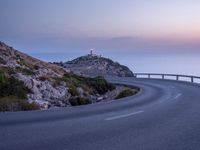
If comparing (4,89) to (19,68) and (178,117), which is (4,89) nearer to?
(19,68)

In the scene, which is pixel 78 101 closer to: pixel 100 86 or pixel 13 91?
pixel 13 91

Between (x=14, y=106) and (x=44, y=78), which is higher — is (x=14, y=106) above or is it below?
below

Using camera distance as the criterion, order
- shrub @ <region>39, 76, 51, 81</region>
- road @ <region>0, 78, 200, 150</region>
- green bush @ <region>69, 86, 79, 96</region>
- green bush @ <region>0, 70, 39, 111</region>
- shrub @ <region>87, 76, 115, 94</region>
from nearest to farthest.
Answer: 1. road @ <region>0, 78, 200, 150</region>
2. green bush @ <region>0, 70, 39, 111</region>
3. green bush @ <region>69, 86, 79, 96</region>
4. shrub @ <region>39, 76, 51, 81</region>
5. shrub @ <region>87, 76, 115, 94</region>

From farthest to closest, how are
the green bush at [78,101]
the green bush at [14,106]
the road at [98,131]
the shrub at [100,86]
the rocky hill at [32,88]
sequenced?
the shrub at [100,86] < the green bush at [78,101] < the rocky hill at [32,88] < the green bush at [14,106] < the road at [98,131]

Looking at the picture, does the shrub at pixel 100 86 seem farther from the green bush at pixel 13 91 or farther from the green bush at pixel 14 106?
the green bush at pixel 14 106

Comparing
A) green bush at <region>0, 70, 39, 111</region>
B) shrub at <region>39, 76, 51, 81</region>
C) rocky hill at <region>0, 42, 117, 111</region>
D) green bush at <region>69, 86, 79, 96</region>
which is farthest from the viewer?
shrub at <region>39, 76, 51, 81</region>

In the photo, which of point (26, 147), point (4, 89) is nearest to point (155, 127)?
point (26, 147)

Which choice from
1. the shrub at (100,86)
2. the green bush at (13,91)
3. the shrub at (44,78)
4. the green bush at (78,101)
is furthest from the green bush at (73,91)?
the shrub at (100,86)

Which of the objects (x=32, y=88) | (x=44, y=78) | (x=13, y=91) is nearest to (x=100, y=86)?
(x=44, y=78)

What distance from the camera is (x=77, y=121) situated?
1330 cm

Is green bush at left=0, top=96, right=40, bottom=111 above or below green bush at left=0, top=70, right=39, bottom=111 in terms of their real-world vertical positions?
below

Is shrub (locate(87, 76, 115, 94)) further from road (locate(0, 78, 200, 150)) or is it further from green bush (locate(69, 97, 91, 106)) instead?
road (locate(0, 78, 200, 150))

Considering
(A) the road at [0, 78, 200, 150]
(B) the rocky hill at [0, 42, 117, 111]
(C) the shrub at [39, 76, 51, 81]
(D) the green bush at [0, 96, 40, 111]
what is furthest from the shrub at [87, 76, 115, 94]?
(A) the road at [0, 78, 200, 150]

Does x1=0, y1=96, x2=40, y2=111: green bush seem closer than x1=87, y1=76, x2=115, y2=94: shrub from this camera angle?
Yes
